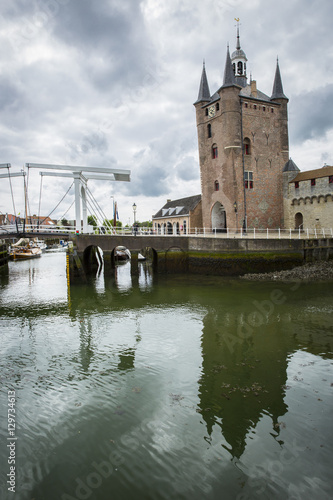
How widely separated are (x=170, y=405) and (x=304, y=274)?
1729 centimetres

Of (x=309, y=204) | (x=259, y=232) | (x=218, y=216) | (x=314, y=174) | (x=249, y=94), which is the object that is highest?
(x=249, y=94)

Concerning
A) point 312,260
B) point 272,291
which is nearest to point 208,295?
point 272,291

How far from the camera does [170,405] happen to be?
6.07m

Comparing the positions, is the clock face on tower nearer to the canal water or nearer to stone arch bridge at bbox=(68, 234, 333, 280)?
stone arch bridge at bbox=(68, 234, 333, 280)

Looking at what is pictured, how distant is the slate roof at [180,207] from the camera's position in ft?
121

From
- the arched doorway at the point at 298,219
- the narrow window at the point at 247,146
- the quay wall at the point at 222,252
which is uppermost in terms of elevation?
the narrow window at the point at 247,146

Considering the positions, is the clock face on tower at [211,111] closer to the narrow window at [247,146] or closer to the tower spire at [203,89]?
the tower spire at [203,89]

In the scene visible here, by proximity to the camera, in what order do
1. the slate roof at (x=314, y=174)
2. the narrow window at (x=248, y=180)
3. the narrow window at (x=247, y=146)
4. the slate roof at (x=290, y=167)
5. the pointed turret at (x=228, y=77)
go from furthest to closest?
the slate roof at (x=290, y=167) < the narrow window at (x=247, y=146) < the narrow window at (x=248, y=180) < the pointed turret at (x=228, y=77) < the slate roof at (x=314, y=174)

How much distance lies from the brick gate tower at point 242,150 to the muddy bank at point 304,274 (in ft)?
23.7

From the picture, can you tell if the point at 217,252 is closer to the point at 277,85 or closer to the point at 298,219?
the point at 298,219

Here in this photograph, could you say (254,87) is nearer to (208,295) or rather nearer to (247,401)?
(208,295)

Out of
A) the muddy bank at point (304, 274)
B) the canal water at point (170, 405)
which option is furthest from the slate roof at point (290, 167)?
the canal water at point (170, 405)

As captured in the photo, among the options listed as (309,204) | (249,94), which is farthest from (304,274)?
(249,94)

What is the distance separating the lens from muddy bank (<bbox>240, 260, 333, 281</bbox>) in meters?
20.1
